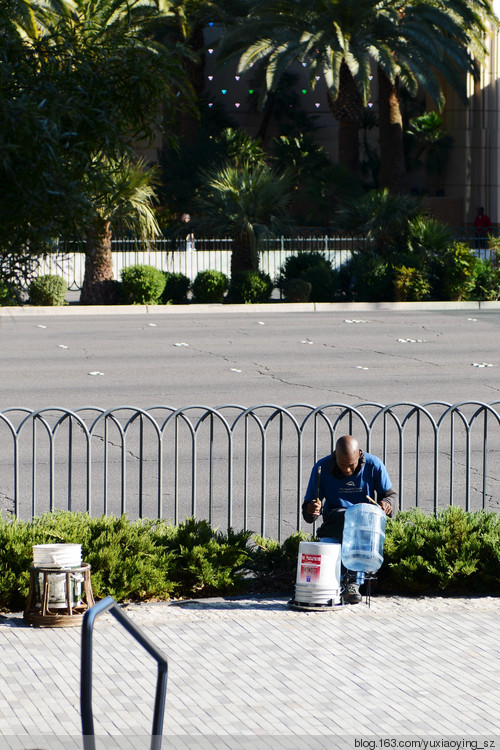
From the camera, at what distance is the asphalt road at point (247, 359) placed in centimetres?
1630

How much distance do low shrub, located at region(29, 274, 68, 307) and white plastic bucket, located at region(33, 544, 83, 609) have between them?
22016 mm

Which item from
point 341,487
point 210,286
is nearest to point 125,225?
point 210,286

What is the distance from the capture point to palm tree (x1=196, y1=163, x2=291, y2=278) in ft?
104

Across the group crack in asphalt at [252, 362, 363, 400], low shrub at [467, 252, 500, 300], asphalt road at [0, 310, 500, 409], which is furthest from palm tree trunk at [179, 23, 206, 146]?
crack in asphalt at [252, 362, 363, 400]

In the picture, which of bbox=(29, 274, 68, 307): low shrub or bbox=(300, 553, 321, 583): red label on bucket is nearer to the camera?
bbox=(300, 553, 321, 583): red label on bucket

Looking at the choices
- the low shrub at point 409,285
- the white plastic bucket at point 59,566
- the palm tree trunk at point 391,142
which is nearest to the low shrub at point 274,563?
the white plastic bucket at point 59,566

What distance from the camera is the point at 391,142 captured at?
40531 mm

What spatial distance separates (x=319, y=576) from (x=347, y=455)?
956 millimetres

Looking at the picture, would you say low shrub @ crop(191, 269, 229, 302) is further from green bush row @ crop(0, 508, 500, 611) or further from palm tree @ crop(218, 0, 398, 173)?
green bush row @ crop(0, 508, 500, 611)

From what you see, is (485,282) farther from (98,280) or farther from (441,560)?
(441,560)

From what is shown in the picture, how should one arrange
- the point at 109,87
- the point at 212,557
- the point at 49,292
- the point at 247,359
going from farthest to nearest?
the point at 49,292 < the point at 247,359 < the point at 212,557 < the point at 109,87

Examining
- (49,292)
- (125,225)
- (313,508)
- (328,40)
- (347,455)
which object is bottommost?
(313,508)

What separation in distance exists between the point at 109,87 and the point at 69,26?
19.0 inches

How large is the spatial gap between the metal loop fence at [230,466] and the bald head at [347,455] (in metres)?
0.76
